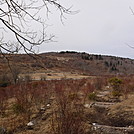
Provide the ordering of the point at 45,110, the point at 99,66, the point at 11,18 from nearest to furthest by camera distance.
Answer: the point at 11,18 → the point at 45,110 → the point at 99,66

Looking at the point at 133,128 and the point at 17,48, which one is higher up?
the point at 17,48

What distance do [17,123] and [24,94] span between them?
1.53m

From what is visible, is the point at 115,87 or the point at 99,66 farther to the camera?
the point at 99,66

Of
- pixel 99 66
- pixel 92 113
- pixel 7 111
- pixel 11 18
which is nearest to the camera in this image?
pixel 11 18

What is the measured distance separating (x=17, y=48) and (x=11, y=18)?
0.35 m

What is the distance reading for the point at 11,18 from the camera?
94.9 inches

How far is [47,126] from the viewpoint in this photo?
507 centimetres

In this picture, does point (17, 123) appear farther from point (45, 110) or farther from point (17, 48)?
point (17, 48)

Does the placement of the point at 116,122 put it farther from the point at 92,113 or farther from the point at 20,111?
the point at 20,111

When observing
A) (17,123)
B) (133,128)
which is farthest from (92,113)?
(17,123)

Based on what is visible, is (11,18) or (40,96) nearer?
(11,18)

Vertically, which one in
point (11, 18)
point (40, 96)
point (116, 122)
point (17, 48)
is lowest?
point (116, 122)

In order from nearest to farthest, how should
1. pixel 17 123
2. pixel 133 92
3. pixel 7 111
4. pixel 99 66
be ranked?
1. pixel 17 123
2. pixel 7 111
3. pixel 133 92
4. pixel 99 66

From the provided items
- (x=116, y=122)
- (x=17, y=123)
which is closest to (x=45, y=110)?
(x=17, y=123)
